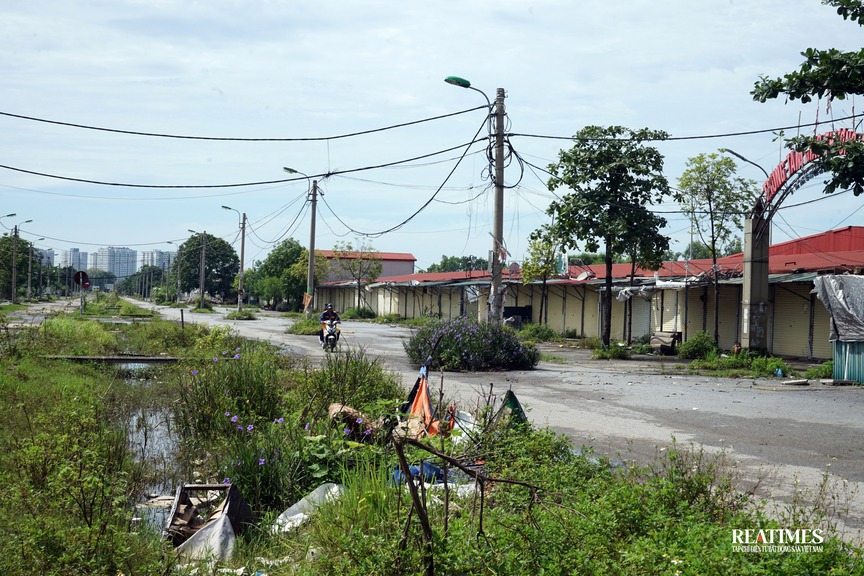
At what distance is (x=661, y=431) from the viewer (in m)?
10.7

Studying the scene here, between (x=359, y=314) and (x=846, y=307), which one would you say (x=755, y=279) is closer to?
(x=846, y=307)

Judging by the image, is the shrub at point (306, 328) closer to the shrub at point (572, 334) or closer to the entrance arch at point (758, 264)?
the shrub at point (572, 334)

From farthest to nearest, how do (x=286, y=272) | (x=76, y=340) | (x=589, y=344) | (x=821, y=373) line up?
(x=286, y=272), (x=589, y=344), (x=76, y=340), (x=821, y=373)

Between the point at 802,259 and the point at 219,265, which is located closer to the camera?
the point at 802,259

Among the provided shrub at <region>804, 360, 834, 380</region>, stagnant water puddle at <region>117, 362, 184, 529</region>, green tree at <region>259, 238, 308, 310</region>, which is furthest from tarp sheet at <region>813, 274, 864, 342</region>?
green tree at <region>259, 238, 308, 310</region>

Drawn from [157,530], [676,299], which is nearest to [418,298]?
[676,299]

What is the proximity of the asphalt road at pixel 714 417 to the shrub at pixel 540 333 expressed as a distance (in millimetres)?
14212

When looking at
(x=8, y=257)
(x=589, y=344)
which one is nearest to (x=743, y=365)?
(x=589, y=344)

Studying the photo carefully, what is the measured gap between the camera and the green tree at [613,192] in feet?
82.2

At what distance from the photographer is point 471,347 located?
19.9 metres

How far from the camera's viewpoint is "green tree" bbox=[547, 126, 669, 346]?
82.2 ft

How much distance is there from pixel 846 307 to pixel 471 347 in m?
9.13

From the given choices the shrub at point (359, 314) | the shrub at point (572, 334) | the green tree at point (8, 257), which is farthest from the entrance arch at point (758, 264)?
the green tree at point (8, 257)

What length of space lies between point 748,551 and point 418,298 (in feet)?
172
